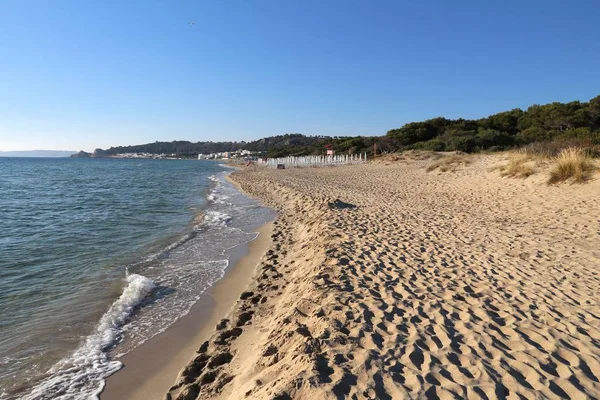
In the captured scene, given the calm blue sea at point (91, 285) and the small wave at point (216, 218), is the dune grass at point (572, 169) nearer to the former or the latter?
the calm blue sea at point (91, 285)

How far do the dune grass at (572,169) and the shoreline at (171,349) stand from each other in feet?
39.4

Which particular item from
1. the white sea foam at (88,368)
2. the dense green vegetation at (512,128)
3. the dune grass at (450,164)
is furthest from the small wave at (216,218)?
the dense green vegetation at (512,128)

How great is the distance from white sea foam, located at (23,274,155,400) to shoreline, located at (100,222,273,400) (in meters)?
0.14

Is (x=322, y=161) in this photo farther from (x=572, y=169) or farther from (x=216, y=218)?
(x=572, y=169)

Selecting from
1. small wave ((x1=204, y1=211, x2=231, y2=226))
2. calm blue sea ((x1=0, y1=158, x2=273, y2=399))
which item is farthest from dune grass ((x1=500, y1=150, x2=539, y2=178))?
small wave ((x1=204, y1=211, x2=231, y2=226))

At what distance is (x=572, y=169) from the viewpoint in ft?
42.1

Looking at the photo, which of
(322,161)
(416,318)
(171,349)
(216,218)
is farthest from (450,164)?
(171,349)

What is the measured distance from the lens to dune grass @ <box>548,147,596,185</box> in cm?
1236

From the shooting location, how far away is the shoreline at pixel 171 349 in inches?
145

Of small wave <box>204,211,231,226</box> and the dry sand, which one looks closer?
the dry sand

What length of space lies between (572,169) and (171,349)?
567 inches

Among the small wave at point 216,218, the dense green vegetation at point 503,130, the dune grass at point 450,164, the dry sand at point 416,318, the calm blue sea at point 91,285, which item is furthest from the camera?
the dense green vegetation at point 503,130

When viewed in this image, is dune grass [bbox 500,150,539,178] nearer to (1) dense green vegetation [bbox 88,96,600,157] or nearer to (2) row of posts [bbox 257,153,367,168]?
(1) dense green vegetation [bbox 88,96,600,157]

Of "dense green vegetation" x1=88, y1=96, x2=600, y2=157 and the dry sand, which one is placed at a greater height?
"dense green vegetation" x1=88, y1=96, x2=600, y2=157
